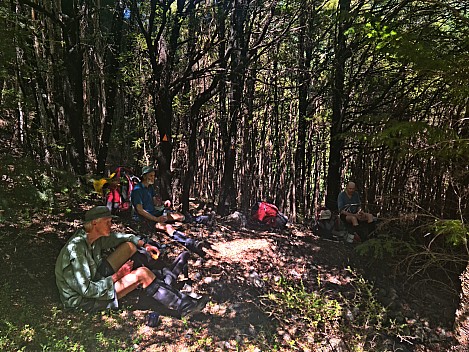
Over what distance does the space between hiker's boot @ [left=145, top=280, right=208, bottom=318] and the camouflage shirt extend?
0.37m

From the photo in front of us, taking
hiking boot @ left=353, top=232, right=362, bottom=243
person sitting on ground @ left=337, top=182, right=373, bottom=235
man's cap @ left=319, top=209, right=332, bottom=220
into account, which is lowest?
hiking boot @ left=353, top=232, right=362, bottom=243

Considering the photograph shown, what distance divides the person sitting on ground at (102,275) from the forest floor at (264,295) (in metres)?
0.15

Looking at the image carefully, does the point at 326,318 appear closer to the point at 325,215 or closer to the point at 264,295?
the point at 264,295

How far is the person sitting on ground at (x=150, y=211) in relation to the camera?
4.50m

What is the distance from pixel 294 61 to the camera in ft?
21.9

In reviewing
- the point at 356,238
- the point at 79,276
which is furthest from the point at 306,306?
the point at 79,276

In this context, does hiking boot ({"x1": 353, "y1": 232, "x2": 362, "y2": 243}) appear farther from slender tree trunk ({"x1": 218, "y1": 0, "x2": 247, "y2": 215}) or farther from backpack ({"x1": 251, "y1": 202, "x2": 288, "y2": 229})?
slender tree trunk ({"x1": 218, "y1": 0, "x2": 247, "y2": 215})

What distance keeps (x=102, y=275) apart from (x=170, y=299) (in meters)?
0.67

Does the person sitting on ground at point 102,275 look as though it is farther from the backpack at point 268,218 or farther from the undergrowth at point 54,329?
the backpack at point 268,218

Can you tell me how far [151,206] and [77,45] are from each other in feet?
9.11

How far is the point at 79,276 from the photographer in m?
2.78

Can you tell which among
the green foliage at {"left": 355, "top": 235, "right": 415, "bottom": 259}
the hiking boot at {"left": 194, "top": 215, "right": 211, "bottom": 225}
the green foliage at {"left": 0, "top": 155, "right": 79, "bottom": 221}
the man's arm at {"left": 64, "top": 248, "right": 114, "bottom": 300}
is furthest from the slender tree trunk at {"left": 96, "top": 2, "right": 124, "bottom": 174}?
the green foliage at {"left": 355, "top": 235, "right": 415, "bottom": 259}

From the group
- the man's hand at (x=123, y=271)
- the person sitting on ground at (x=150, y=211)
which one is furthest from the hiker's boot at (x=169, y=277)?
the person sitting on ground at (x=150, y=211)

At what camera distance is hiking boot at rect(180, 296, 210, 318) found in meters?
3.16
